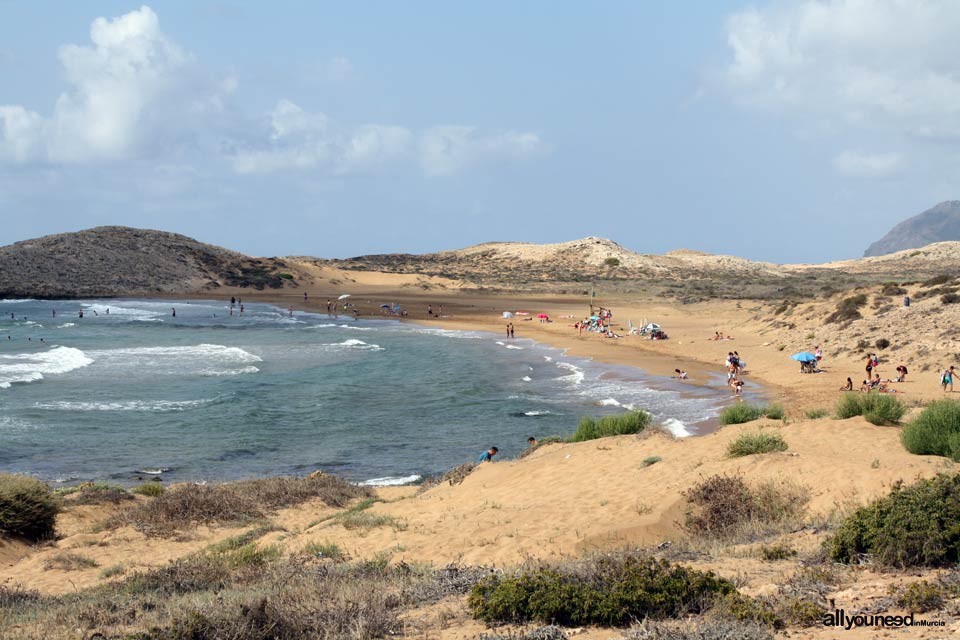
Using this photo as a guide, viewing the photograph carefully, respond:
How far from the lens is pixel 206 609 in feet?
20.5

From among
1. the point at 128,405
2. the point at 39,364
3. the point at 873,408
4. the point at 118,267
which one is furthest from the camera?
the point at 118,267

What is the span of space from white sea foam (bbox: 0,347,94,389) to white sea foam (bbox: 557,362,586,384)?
2303cm

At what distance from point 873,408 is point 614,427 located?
217 inches

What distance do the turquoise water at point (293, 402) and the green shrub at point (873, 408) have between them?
6.90 m

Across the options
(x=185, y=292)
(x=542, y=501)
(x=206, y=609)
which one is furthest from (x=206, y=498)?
(x=185, y=292)

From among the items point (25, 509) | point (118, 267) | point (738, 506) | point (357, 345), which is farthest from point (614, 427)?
point (118, 267)

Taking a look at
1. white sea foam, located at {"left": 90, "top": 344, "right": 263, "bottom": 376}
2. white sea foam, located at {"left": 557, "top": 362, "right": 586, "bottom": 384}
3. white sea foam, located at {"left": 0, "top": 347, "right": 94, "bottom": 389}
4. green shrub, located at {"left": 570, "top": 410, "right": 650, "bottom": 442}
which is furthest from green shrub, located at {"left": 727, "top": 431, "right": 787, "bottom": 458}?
white sea foam, located at {"left": 0, "top": 347, "right": 94, "bottom": 389}

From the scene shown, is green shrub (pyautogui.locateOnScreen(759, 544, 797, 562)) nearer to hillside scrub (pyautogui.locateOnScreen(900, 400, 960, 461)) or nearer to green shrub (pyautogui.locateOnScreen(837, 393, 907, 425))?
hillside scrub (pyautogui.locateOnScreen(900, 400, 960, 461))

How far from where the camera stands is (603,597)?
628 cm

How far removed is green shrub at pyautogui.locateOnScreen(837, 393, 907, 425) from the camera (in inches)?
587

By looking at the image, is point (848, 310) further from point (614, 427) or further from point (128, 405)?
point (128, 405)

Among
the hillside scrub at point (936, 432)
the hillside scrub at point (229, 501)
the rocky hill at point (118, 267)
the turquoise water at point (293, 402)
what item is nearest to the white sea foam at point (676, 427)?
the turquoise water at point (293, 402)

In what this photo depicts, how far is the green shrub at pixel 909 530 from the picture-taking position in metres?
6.93

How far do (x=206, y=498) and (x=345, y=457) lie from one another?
712 centimetres
